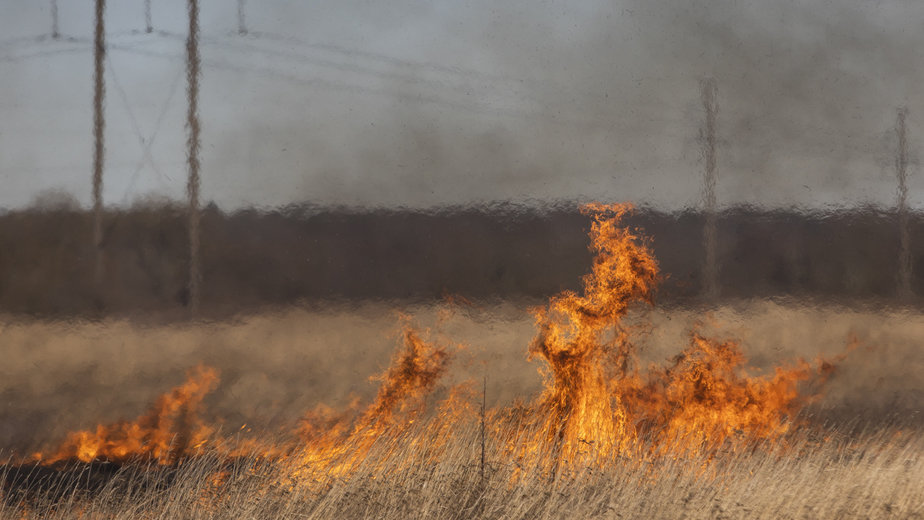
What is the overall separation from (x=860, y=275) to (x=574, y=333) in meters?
3.13

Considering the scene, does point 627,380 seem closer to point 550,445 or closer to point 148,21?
point 550,445

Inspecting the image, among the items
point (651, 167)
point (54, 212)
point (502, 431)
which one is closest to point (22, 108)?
point (54, 212)

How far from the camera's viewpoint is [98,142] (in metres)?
7.07

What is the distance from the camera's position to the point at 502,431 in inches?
283

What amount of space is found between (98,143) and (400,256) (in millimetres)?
2918

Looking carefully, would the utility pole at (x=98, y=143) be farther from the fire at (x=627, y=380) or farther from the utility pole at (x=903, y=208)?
the utility pole at (x=903, y=208)

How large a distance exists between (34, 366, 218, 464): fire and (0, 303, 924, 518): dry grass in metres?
0.10

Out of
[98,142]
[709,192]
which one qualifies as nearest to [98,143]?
[98,142]

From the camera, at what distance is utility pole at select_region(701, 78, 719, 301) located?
788cm

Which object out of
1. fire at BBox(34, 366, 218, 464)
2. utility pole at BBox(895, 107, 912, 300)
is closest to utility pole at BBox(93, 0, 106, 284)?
fire at BBox(34, 366, 218, 464)

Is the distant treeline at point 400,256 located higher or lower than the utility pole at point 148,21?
lower

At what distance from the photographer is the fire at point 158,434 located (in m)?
7.05

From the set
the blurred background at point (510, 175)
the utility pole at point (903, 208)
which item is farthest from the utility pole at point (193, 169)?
the utility pole at point (903, 208)

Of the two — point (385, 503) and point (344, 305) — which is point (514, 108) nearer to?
point (344, 305)
